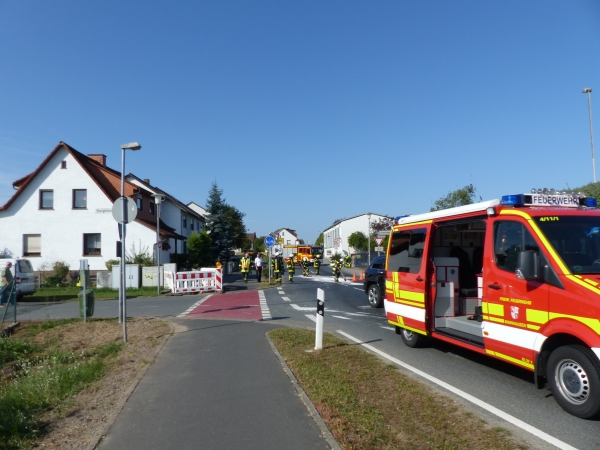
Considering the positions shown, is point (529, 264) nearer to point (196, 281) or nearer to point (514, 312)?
point (514, 312)

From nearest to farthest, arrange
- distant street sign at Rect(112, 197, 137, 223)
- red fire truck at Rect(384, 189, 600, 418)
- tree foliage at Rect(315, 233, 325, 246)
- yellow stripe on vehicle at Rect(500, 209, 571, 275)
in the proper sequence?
red fire truck at Rect(384, 189, 600, 418) < yellow stripe on vehicle at Rect(500, 209, 571, 275) < distant street sign at Rect(112, 197, 137, 223) < tree foliage at Rect(315, 233, 325, 246)

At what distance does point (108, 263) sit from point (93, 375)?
84.6 feet

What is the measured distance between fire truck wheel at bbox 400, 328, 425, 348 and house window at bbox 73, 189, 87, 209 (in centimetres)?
3003

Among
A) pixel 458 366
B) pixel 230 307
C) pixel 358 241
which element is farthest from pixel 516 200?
pixel 358 241

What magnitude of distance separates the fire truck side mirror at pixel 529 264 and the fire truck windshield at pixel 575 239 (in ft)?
1.03

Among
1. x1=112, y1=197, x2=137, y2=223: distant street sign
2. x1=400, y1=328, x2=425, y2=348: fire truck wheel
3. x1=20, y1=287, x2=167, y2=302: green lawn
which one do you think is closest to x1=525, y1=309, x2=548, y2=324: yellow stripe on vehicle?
x1=400, y1=328, x2=425, y2=348: fire truck wheel

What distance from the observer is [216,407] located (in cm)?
605

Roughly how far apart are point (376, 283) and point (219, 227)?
35752mm

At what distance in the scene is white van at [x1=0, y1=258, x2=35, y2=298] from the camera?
892 inches

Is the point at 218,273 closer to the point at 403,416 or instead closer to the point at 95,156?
the point at 403,416

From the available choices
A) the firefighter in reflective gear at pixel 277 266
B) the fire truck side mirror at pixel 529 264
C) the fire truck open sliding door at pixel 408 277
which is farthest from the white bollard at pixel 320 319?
the firefighter in reflective gear at pixel 277 266

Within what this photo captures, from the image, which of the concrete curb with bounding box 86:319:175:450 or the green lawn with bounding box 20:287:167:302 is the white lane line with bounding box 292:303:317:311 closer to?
the concrete curb with bounding box 86:319:175:450

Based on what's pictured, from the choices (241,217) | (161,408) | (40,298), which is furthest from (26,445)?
(241,217)

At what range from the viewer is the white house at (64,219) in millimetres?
34781
